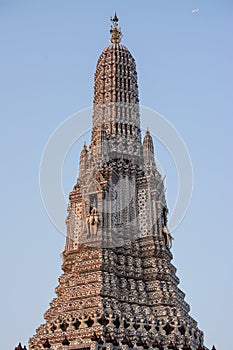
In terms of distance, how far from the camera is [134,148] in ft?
144

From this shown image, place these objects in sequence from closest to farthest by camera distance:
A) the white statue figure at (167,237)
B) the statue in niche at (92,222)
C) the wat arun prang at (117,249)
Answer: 1. the wat arun prang at (117,249)
2. the statue in niche at (92,222)
3. the white statue figure at (167,237)

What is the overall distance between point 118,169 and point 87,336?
47.2 feet

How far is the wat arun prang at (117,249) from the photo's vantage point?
32375mm

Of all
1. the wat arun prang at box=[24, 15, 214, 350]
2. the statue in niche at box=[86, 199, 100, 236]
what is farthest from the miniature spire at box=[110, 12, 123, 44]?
the statue in niche at box=[86, 199, 100, 236]

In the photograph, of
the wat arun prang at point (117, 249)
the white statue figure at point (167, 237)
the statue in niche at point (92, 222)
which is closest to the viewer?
the wat arun prang at point (117, 249)

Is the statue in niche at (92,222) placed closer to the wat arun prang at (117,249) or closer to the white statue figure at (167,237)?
the wat arun prang at (117,249)

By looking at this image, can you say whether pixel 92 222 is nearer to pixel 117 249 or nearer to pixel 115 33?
pixel 117 249

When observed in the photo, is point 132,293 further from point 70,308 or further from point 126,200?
point 126,200

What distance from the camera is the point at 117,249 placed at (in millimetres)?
38250

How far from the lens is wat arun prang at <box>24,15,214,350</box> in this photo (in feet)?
106

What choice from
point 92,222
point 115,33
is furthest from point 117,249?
point 115,33

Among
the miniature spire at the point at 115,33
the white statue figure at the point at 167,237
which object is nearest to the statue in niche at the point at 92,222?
the white statue figure at the point at 167,237

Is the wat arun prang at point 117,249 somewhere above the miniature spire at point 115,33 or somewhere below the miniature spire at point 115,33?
below

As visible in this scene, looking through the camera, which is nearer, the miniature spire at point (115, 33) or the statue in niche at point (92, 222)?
the statue in niche at point (92, 222)
